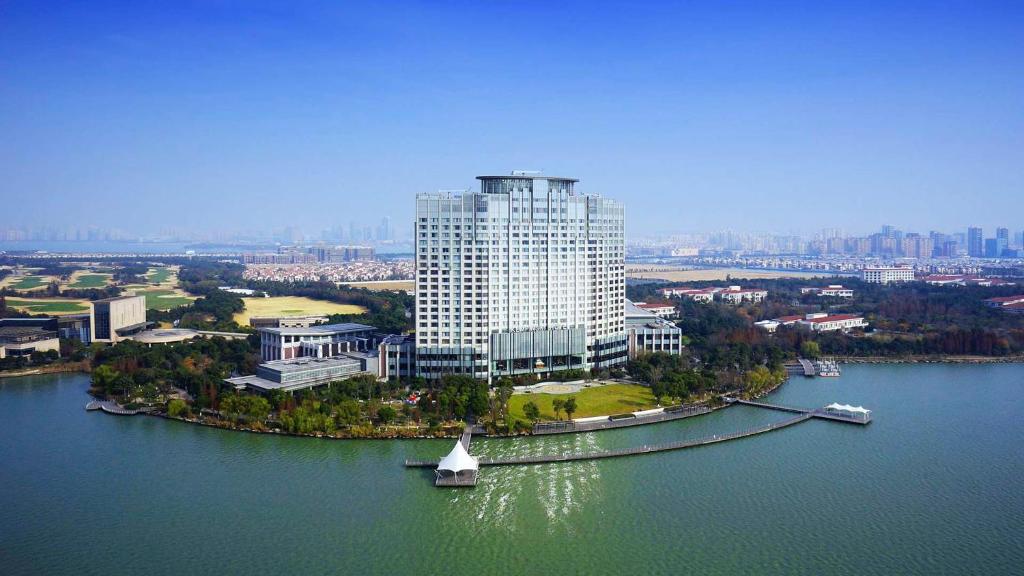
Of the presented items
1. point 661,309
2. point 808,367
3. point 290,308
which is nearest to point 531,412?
point 808,367

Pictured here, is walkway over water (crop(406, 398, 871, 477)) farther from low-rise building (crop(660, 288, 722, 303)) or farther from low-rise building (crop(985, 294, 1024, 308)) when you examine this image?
low-rise building (crop(660, 288, 722, 303))

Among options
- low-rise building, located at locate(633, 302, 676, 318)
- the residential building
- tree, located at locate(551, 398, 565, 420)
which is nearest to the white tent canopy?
tree, located at locate(551, 398, 565, 420)

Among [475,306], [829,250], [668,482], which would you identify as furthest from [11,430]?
[829,250]

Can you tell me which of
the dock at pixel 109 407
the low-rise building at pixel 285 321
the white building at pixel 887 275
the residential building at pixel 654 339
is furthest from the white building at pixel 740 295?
the dock at pixel 109 407

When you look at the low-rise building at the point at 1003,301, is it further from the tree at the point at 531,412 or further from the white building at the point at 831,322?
the tree at the point at 531,412

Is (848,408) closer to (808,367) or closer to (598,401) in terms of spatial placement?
(598,401)
